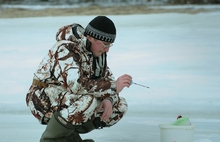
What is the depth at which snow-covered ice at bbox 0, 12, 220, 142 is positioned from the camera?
3730mm

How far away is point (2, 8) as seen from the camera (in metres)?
8.67

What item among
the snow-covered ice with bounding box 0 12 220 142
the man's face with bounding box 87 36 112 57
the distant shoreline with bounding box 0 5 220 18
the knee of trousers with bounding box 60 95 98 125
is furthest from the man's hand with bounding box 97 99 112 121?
the distant shoreline with bounding box 0 5 220 18

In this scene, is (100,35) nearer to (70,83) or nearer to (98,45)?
(98,45)

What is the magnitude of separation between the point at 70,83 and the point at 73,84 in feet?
0.05

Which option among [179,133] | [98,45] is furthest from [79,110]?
[179,133]

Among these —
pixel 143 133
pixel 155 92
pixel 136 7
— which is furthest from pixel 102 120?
pixel 136 7

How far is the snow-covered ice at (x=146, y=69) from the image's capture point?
3730 mm

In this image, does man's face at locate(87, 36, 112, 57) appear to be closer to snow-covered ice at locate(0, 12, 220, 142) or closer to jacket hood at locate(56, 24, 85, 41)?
jacket hood at locate(56, 24, 85, 41)

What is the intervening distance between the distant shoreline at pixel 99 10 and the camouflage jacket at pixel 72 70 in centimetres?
488

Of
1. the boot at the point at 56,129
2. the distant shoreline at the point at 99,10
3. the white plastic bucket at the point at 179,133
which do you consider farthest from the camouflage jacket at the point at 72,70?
the distant shoreline at the point at 99,10

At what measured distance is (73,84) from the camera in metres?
2.87

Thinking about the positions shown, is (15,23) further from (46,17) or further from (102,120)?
(102,120)

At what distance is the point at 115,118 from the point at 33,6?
19.2ft

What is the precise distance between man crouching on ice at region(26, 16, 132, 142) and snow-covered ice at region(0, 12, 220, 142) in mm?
475
